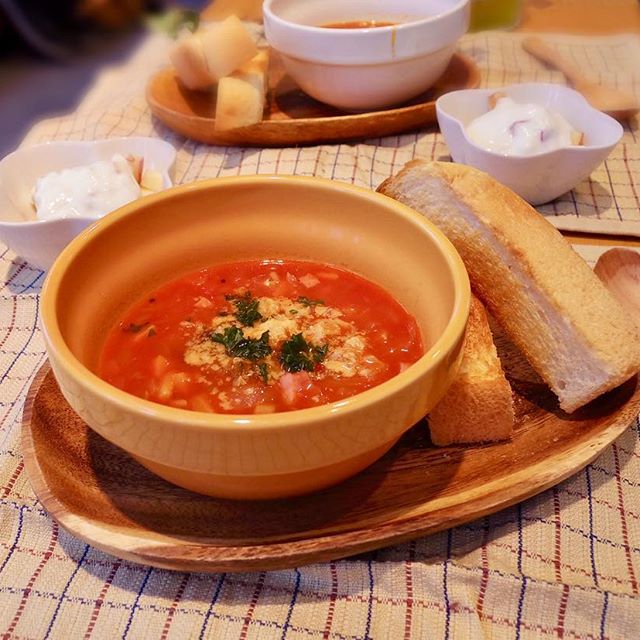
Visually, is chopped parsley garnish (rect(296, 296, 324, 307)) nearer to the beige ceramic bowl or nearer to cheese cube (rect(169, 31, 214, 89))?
the beige ceramic bowl

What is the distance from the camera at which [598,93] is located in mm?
2797

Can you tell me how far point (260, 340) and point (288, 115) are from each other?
1.72m

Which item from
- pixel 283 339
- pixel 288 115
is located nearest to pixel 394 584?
pixel 283 339

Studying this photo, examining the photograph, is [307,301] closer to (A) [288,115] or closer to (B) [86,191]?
(B) [86,191]

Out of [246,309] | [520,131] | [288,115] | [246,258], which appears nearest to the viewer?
[246,309]

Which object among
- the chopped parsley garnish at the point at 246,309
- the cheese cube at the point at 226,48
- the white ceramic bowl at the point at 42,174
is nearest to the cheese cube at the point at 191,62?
the cheese cube at the point at 226,48

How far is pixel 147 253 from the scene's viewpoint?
139cm

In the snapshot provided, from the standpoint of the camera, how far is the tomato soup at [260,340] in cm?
116

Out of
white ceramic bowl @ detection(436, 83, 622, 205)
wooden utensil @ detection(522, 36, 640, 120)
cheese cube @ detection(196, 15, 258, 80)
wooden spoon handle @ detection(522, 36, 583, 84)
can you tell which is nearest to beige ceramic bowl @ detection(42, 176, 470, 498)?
white ceramic bowl @ detection(436, 83, 622, 205)

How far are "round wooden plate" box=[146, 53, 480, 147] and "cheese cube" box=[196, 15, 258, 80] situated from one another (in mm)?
202

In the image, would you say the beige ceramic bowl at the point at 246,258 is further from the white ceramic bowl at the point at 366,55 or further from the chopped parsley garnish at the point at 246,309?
the white ceramic bowl at the point at 366,55

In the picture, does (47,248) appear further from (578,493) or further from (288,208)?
(578,493)

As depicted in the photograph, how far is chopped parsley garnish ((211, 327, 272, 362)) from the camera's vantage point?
3.99ft

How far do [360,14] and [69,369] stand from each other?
8.08 feet
